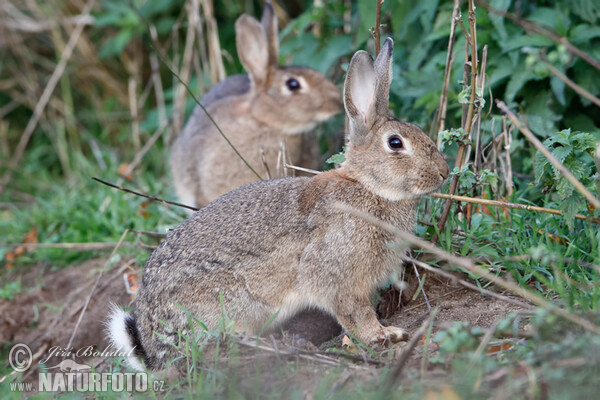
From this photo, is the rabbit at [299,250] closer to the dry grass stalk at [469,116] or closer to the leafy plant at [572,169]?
the dry grass stalk at [469,116]

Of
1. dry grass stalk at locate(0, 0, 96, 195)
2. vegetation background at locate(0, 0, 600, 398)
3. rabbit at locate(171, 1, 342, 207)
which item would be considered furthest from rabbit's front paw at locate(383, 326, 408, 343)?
dry grass stalk at locate(0, 0, 96, 195)

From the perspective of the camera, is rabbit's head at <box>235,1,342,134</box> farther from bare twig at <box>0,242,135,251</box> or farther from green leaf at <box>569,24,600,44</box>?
green leaf at <box>569,24,600,44</box>

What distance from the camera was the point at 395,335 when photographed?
3.24 meters

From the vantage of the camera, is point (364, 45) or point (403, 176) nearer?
point (403, 176)

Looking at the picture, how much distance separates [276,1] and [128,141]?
229 cm

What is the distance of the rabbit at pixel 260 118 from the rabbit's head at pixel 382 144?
177 cm

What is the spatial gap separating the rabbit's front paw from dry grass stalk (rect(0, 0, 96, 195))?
202 inches

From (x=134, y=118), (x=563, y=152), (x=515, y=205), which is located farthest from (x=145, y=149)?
(x=563, y=152)

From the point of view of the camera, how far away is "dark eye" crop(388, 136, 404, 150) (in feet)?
11.7

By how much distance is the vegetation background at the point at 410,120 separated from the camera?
317 cm

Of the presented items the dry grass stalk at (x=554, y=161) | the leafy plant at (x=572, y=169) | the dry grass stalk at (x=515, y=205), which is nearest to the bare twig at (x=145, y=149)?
the dry grass stalk at (x=515, y=205)

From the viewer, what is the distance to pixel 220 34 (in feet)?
24.2

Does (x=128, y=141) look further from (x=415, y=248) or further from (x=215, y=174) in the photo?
(x=415, y=248)

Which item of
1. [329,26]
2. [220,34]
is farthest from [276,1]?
[329,26]
